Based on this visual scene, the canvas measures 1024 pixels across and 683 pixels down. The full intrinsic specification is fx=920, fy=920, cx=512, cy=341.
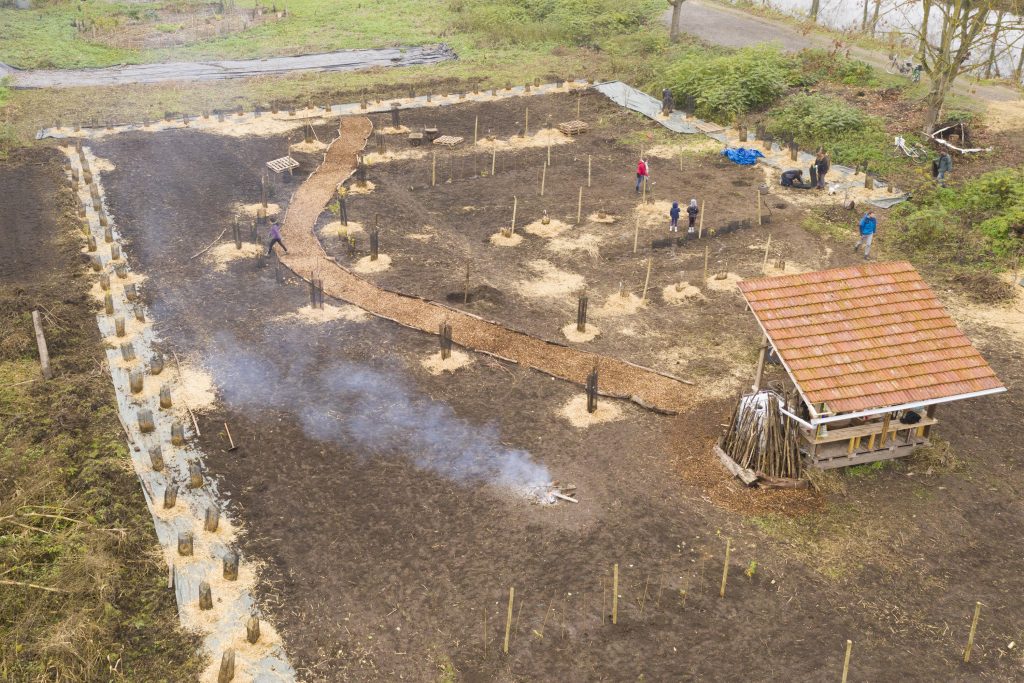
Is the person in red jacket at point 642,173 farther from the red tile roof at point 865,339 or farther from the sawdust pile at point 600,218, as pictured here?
the red tile roof at point 865,339

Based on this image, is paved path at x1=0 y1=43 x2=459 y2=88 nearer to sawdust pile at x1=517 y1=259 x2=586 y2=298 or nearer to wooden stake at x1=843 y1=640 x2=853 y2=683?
sawdust pile at x1=517 y1=259 x2=586 y2=298

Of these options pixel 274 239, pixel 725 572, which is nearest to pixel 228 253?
pixel 274 239

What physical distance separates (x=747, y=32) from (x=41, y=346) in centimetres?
4146

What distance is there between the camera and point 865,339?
18562mm

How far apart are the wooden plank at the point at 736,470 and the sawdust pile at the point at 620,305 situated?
6.46 m

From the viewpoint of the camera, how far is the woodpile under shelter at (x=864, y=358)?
58.5ft

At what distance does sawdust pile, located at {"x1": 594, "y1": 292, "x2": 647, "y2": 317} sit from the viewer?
24703 mm

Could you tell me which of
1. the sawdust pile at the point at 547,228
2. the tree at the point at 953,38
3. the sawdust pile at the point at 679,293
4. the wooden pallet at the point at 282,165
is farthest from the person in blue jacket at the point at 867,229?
the wooden pallet at the point at 282,165

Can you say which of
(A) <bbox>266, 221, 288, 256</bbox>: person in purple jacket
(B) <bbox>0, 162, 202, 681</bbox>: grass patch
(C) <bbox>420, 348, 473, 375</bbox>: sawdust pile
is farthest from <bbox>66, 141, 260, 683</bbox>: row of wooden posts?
(C) <bbox>420, 348, 473, 375</bbox>: sawdust pile

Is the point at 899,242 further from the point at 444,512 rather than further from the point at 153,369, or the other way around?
the point at 153,369

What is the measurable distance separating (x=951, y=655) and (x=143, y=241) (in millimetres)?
24424

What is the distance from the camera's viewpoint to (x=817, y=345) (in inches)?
722

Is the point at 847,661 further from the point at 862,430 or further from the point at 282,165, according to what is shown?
the point at 282,165

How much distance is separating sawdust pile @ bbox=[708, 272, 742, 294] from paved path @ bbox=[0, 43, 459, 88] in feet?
92.6
